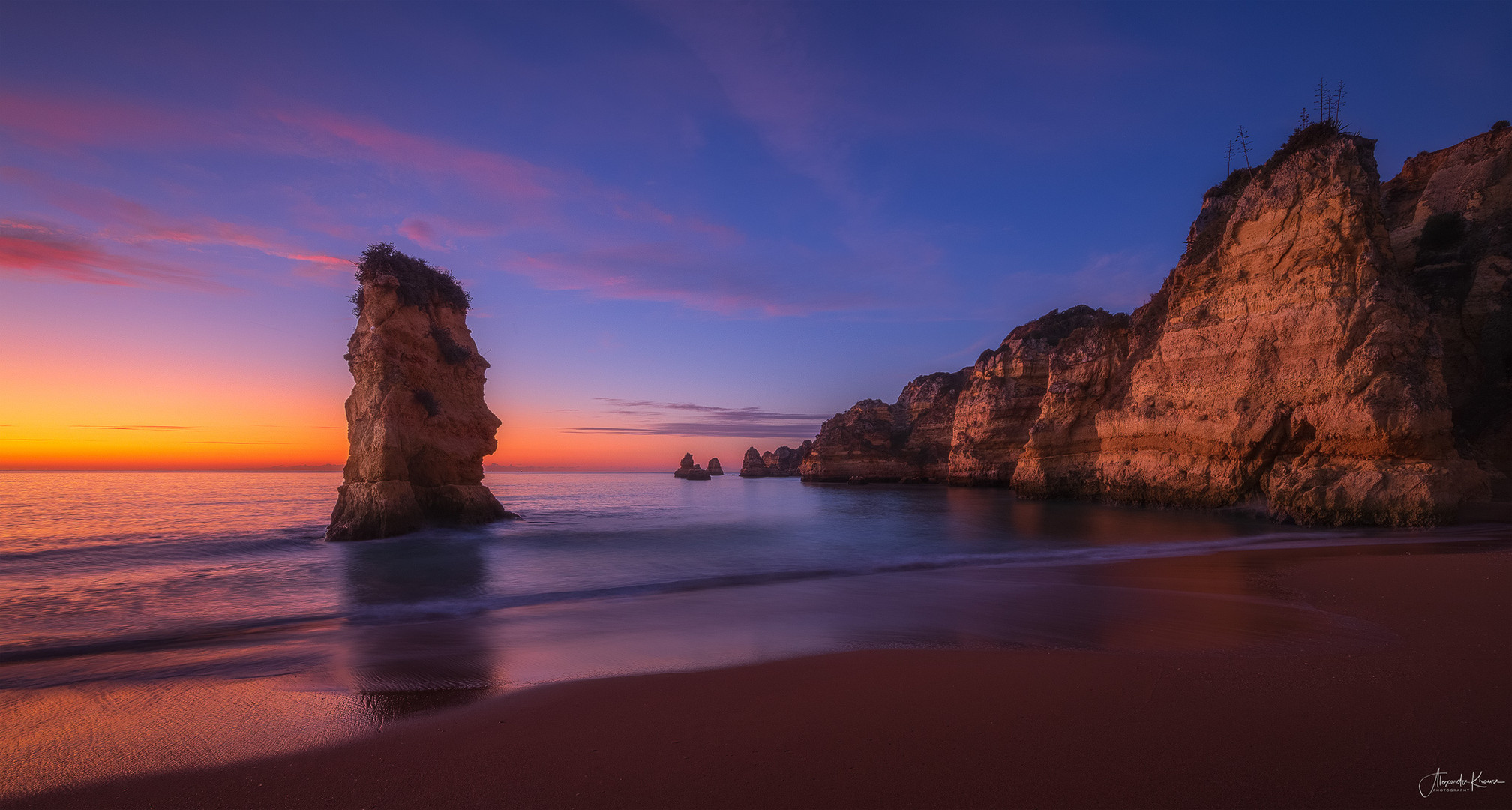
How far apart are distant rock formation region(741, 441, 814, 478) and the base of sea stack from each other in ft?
303

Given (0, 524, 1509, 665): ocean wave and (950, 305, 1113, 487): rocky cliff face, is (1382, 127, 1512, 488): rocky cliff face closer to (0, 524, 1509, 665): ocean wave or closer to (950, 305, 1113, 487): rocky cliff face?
(0, 524, 1509, 665): ocean wave

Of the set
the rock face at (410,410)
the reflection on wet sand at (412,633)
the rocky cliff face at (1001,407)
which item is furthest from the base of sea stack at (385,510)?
the rocky cliff face at (1001,407)

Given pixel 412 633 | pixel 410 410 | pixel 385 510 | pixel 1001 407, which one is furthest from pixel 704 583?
pixel 1001 407

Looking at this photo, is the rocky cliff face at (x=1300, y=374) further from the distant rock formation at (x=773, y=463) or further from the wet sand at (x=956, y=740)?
the distant rock formation at (x=773, y=463)

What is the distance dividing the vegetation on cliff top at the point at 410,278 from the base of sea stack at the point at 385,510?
5.34m

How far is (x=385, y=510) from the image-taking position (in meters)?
15.6

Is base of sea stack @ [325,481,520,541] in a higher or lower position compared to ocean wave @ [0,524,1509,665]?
higher

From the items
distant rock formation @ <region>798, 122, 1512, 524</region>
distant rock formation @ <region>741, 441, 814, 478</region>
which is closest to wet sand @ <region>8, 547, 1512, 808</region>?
distant rock formation @ <region>798, 122, 1512, 524</region>

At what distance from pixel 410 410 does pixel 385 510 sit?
2.90 m

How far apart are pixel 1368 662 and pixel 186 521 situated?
33.1 m

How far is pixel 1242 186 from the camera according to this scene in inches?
998

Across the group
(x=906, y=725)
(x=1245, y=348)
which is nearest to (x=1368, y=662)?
(x=906, y=725)

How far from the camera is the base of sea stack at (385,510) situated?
15539 mm

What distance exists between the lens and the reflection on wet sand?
14.4ft
